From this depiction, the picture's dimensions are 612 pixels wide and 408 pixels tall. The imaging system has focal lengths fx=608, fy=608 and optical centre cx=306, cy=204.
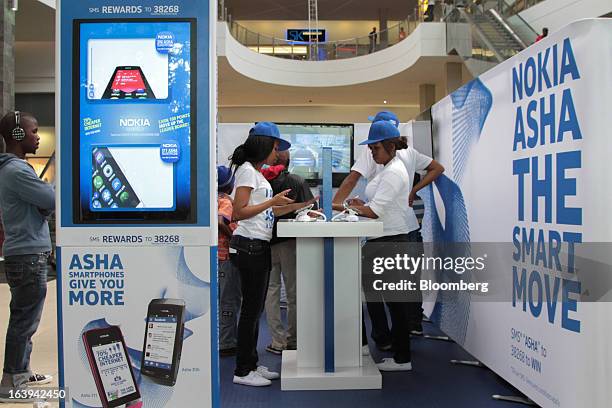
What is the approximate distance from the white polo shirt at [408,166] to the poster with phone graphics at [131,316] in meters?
2.06

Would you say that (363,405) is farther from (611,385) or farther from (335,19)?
(335,19)

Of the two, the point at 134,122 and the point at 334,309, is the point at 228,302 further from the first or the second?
the point at 134,122

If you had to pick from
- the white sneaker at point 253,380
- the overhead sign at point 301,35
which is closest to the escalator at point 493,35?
the white sneaker at point 253,380

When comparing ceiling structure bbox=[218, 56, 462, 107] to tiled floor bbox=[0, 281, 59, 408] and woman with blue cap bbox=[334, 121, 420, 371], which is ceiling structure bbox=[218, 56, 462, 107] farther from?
woman with blue cap bbox=[334, 121, 420, 371]

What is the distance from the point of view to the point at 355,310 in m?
3.72

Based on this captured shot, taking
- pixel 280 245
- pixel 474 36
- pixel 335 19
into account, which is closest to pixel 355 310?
pixel 280 245

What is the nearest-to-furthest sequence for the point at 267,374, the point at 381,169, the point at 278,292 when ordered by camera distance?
the point at 267,374 → the point at 381,169 → the point at 278,292

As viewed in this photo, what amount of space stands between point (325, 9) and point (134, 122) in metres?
21.1

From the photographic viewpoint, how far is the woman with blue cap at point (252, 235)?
11.1 ft

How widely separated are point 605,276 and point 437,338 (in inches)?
99.1

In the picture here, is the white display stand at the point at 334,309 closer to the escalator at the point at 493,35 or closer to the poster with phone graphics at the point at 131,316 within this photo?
the poster with phone graphics at the point at 131,316

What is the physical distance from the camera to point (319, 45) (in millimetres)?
17625

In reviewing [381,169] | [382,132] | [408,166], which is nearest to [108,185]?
[382,132]

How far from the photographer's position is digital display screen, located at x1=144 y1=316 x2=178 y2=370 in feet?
7.11
